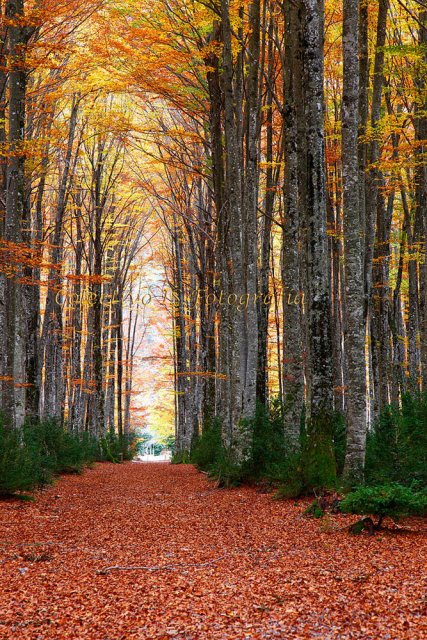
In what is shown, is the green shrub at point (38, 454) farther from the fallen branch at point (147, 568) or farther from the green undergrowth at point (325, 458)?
the fallen branch at point (147, 568)

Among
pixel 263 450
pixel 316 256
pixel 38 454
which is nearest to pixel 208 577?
pixel 316 256

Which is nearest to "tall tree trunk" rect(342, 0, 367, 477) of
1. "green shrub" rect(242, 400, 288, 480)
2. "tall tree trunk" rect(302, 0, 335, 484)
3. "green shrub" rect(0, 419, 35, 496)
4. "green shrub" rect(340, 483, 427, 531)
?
"tall tree trunk" rect(302, 0, 335, 484)

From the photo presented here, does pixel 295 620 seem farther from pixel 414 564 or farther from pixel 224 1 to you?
pixel 224 1

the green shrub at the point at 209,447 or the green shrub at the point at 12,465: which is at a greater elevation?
the green shrub at the point at 12,465

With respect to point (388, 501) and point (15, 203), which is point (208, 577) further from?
point (15, 203)

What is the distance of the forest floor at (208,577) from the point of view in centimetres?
333

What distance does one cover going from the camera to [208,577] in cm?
440

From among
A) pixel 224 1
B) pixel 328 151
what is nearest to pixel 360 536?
pixel 224 1

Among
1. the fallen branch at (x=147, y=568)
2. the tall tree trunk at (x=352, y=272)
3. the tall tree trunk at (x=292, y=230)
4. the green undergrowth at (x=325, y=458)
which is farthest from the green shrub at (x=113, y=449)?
the fallen branch at (x=147, y=568)

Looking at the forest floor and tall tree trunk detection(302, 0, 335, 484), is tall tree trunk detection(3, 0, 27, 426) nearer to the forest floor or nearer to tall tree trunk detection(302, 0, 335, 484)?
the forest floor

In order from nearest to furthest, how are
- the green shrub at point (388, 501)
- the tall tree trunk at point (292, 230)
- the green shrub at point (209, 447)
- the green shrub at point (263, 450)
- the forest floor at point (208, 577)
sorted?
1. the forest floor at point (208, 577)
2. the green shrub at point (388, 501)
3. the tall tree trunk at point (292, 230)
4. the green shrub at point (263, 450)
5. the green shrub at point (209, 447)

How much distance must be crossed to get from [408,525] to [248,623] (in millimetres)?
3517

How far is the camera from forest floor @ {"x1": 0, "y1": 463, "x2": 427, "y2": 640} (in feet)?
10.9

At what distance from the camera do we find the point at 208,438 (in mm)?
15461
